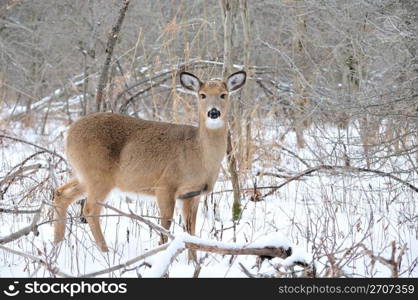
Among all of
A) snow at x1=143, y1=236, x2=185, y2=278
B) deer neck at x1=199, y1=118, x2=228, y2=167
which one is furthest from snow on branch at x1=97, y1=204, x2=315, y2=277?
deer neck at x1=199, y1=118, x2=228, y2=167

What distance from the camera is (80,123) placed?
6.77 meters

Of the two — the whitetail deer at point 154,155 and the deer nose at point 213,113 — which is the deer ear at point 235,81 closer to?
the whitetail deer at point 154,155

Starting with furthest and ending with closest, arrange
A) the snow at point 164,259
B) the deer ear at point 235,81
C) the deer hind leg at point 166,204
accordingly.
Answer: the deer ear at point 235,81 < the deer hind leg at point 166,204 < the snow at point 164,259

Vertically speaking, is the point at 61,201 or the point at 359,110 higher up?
the point at 359,110

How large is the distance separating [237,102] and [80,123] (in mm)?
1860

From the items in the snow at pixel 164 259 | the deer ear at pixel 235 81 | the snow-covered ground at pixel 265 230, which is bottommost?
the snow at pixel 164 259

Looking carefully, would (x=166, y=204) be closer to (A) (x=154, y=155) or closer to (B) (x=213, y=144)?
(A) (x=154, y=155)

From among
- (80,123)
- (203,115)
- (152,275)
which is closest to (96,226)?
(80,123)

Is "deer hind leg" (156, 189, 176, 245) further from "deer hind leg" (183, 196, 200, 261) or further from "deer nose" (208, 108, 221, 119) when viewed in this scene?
"deer nose" (208, 108, 221, 119)

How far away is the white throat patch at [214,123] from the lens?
6.45 metres

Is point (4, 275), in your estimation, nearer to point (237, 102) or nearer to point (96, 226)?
point (96, 226)

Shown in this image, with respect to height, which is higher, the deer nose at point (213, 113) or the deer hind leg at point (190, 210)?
the deer nose at point (213, 113)

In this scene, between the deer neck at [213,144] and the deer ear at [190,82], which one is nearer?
the deer neck at [213,144]

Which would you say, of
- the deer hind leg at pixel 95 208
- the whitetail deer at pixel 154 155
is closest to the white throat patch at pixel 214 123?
the whitetail deer at pixel 154 155
